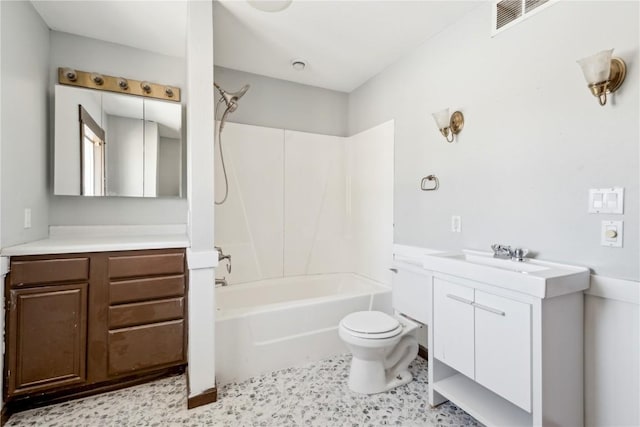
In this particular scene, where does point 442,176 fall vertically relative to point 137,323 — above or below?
above

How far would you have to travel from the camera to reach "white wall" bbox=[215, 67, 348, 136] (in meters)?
2.93

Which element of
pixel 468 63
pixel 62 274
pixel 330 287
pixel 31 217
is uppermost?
pixel 468 63

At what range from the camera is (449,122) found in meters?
2.16

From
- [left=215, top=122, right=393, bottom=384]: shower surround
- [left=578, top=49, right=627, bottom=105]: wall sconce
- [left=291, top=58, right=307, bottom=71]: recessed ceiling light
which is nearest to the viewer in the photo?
[left=578, top=49, right=627, bottom=105]: wall sconce

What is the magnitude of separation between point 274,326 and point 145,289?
0.91 metres

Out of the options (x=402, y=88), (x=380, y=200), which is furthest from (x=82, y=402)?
(x=402, y=88)

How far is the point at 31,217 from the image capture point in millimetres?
2031

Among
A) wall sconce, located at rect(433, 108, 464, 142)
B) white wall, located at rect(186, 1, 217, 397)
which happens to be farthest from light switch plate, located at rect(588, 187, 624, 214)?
white wall, located at rect(186, 1, 217, 397)

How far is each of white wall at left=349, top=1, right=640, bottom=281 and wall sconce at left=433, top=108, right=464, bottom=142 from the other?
0.16ft

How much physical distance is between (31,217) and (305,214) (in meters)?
2.12

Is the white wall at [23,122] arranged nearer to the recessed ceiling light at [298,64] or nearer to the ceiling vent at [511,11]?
the recessed ceiling light at [298,64]

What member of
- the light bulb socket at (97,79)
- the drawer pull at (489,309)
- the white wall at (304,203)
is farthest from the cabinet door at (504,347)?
the light bulb socket at (97,79)

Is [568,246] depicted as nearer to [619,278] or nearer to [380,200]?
[619,278]

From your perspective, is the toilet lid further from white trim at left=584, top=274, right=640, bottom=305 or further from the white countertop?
the white countertop
